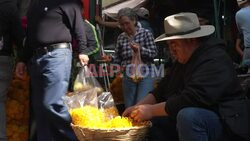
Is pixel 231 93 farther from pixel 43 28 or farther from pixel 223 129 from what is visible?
pixel 43 28

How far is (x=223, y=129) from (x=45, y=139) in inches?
69.6

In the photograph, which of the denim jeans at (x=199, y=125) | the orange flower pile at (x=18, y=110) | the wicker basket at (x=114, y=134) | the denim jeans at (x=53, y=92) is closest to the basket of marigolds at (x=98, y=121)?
the wicker basket at (x=114, y=134)

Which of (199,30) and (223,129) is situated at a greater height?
(199,30)

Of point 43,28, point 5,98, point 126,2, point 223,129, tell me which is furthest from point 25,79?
point 126,2

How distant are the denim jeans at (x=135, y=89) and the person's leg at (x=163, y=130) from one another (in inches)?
66.4

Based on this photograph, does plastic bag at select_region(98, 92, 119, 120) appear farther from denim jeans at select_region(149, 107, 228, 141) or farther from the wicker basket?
denim jeans at select_region(149, 107, 228, 141)

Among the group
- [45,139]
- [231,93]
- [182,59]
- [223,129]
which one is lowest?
[45,139]

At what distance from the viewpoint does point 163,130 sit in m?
3.47

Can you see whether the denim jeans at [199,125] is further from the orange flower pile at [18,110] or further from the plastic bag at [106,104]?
the orange flower pile at [18,110]

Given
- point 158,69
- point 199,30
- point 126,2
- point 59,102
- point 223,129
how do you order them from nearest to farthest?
1. point 223,129
2. point 199,30
3. point 59,102
4. point 158,69
5. point 126,2

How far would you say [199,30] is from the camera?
3.31 meters

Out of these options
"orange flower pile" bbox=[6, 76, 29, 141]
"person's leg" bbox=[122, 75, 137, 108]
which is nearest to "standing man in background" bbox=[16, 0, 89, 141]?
"orange flower pile" bbox=[6, 76, 29, 141]

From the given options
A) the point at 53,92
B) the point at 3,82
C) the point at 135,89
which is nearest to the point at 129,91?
the point at 135,89

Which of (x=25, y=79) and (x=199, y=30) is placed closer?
(x=199, y=30)
